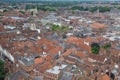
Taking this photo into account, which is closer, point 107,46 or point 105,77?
point 105,77

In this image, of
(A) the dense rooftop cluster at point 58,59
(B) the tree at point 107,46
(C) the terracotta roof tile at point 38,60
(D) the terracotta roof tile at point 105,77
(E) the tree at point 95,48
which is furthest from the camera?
(B) the tree at point 107,46

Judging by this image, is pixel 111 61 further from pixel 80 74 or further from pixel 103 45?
pixel 103 45

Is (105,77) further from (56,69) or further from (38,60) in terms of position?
(38,60)

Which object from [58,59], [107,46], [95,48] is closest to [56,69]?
[58,59]

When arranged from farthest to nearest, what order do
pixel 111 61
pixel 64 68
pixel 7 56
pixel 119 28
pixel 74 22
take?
pixel 74 22, pixel 119 28, pixel 7 56, pixel 111 61, pixel 64 68

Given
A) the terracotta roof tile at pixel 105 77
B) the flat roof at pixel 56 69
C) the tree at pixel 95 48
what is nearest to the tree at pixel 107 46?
the tree at pixel 95 48

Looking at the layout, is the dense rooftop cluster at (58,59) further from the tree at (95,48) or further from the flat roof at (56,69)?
the tree at (95,48)

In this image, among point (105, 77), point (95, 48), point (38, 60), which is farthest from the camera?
point (95, 48)

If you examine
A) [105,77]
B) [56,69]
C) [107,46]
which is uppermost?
[105,77]

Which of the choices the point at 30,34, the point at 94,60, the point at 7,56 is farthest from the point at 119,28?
the point at 7,56

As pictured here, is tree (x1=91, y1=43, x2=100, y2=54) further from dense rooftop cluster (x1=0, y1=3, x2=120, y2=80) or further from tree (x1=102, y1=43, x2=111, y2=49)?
tree (x1=102, y1=43, x2=111, y2=49)

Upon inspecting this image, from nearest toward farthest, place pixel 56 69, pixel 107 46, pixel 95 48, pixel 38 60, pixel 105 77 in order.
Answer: pixel 105 77, pixel 56 69, pixel 38 60, pixel 95 48, pixel 107 46
